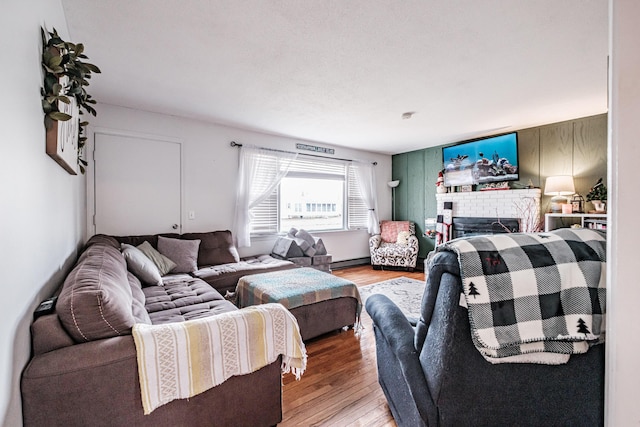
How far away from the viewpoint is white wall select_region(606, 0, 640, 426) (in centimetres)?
85

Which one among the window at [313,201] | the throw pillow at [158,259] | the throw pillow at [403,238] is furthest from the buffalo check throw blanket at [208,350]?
the throw pillow at [403,238]

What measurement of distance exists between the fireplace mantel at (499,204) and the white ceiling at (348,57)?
116cm

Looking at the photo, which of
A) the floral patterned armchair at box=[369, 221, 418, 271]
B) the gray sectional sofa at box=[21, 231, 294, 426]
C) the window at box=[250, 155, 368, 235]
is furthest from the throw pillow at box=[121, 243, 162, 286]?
the floral patterned armchair at box=[369, 221, 418, 271]

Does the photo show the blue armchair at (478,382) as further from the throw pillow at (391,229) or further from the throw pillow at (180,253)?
the throw pillow at (391,229)

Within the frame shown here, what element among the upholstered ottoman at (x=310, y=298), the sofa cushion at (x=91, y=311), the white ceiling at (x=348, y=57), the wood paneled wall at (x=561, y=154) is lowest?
the upholstered ottoman at (x=310, y=298)

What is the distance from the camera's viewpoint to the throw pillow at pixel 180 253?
3.18 m

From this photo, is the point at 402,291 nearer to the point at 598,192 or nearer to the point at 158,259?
the point at 598,192

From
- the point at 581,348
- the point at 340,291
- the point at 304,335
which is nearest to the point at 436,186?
the point at 340,291

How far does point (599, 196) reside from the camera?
350 cm

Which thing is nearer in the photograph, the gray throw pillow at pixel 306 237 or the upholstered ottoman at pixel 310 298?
the upholstered ottoman at pixel 310 298

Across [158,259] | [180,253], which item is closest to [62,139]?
[158,259]

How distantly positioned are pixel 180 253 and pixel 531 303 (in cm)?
329

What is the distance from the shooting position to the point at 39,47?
1.20 meters

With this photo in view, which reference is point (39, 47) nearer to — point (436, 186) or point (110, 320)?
point (110, 320)
